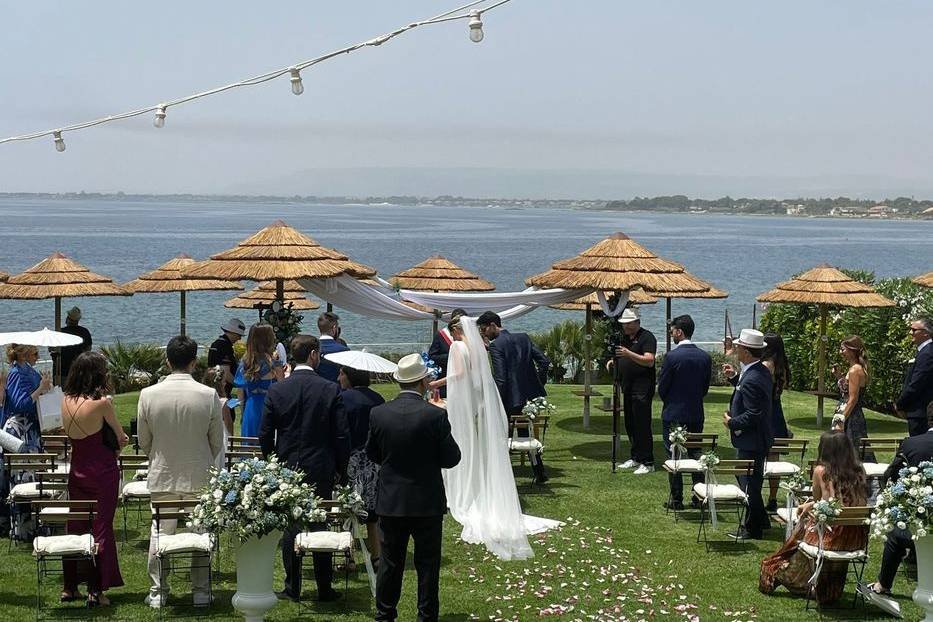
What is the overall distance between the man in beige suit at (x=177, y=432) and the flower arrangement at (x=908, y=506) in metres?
4.63

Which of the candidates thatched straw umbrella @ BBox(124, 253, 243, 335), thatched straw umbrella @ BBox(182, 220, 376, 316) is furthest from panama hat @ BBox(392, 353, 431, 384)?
thatched straw umbrella @ BBox(124, 253, 243, 335)

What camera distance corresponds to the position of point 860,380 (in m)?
11.3

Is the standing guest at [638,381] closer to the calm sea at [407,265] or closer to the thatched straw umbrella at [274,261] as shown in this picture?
the thatched straw umbrella at [274,261]

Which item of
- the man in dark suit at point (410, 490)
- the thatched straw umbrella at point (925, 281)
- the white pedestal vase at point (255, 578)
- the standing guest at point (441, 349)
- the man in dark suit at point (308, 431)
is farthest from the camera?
the thatched straw umbrella at point (925, 281)

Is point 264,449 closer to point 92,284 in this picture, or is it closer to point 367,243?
point 92,284

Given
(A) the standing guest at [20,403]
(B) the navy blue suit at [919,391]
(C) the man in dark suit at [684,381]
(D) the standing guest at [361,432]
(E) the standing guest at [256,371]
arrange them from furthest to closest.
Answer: (C) the man in dark suit at [684,381]
(B) the navy blue suit at [919,391]
(E) the standing guest at [256,371]
(A) the standing guest at [20,403]
(D) the standing guest at [361,432]

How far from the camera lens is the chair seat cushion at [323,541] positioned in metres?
8.02

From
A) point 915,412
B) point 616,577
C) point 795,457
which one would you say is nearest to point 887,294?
point 795,457

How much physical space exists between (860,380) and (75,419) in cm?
748

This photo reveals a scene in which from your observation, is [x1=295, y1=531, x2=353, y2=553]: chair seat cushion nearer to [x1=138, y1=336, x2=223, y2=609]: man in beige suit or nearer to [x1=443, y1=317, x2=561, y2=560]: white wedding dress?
[x1=138, y1=336, x2=223, y2=609]: man in beige suit

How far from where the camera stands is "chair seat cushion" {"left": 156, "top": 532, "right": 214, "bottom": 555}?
25.6 ft

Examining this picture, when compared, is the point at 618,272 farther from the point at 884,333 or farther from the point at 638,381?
the point at 884,333

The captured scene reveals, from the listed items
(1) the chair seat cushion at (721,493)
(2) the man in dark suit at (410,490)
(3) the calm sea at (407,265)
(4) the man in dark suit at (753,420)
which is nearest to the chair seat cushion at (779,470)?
(4) the man in dark suit at (753,420)

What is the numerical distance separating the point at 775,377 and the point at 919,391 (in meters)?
1.58
